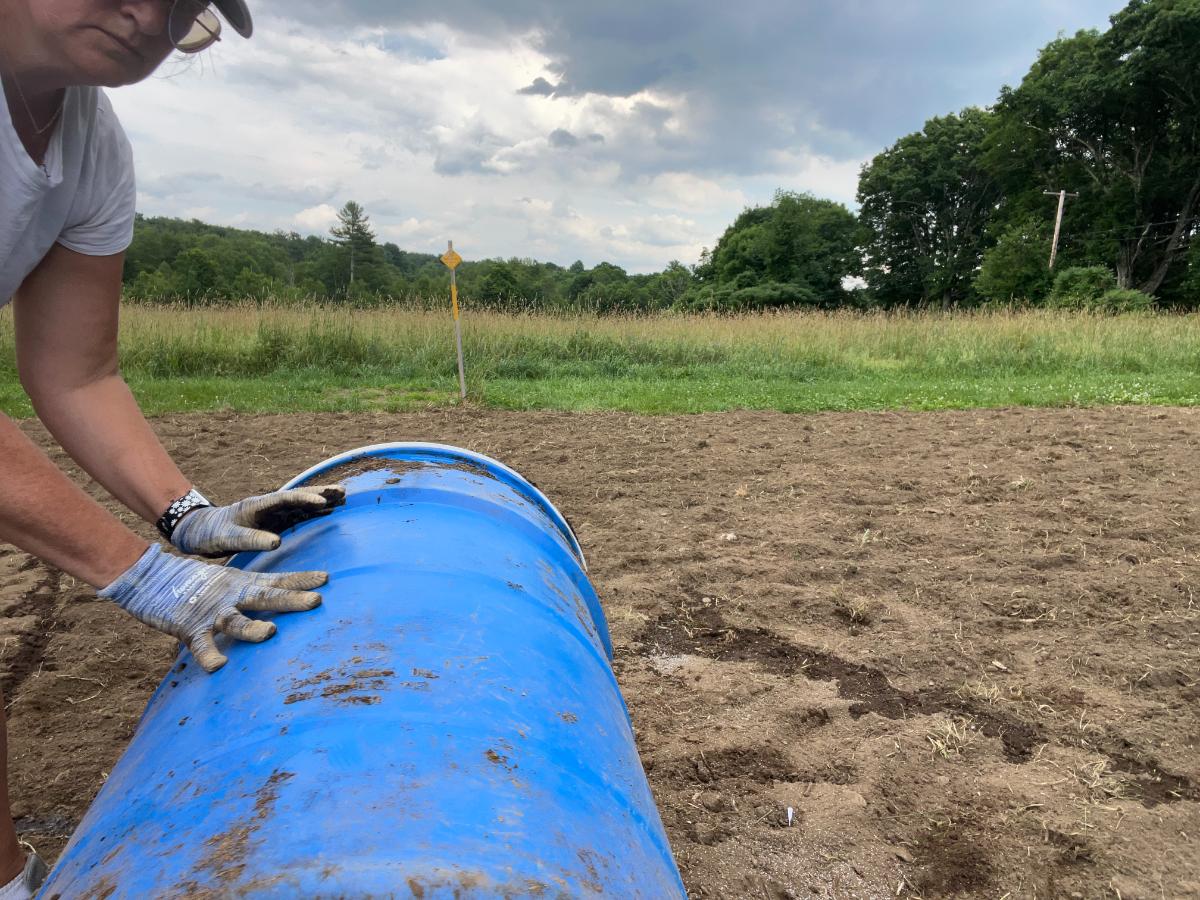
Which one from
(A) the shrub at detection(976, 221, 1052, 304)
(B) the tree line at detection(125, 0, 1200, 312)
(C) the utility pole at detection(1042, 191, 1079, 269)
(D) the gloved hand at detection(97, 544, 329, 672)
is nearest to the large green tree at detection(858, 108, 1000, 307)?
(B) the tree line at detection(125, 0, 1200, 312)

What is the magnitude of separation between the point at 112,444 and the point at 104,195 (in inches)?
21.8

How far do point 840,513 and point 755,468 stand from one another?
118cm

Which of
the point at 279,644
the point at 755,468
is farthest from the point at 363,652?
the point at 755,468

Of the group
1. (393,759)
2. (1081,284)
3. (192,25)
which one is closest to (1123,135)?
(1081,284)

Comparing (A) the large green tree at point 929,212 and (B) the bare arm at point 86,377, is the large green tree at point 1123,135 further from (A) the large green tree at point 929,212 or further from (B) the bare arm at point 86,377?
(B) the bare arm at point 86,377

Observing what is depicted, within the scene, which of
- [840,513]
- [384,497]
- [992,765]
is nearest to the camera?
[384,497]

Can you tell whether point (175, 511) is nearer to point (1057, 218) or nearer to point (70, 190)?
point (70, 190)

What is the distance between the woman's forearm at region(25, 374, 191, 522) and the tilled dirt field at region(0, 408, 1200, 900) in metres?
1.12

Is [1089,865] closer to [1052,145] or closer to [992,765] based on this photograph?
[992,765]

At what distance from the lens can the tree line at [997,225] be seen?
29625mm

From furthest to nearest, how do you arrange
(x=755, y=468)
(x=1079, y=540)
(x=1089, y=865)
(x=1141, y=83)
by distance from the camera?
(x=1141, y=83) < (x=755, y=468) < (x=1079, y=540) < (x=1089, y=865)

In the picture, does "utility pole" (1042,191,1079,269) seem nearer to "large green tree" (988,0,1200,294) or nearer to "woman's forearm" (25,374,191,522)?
"large green tree" (988,0,1200,294)

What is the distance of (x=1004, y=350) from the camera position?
12.7 meters

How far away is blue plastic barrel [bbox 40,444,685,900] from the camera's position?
775mm
